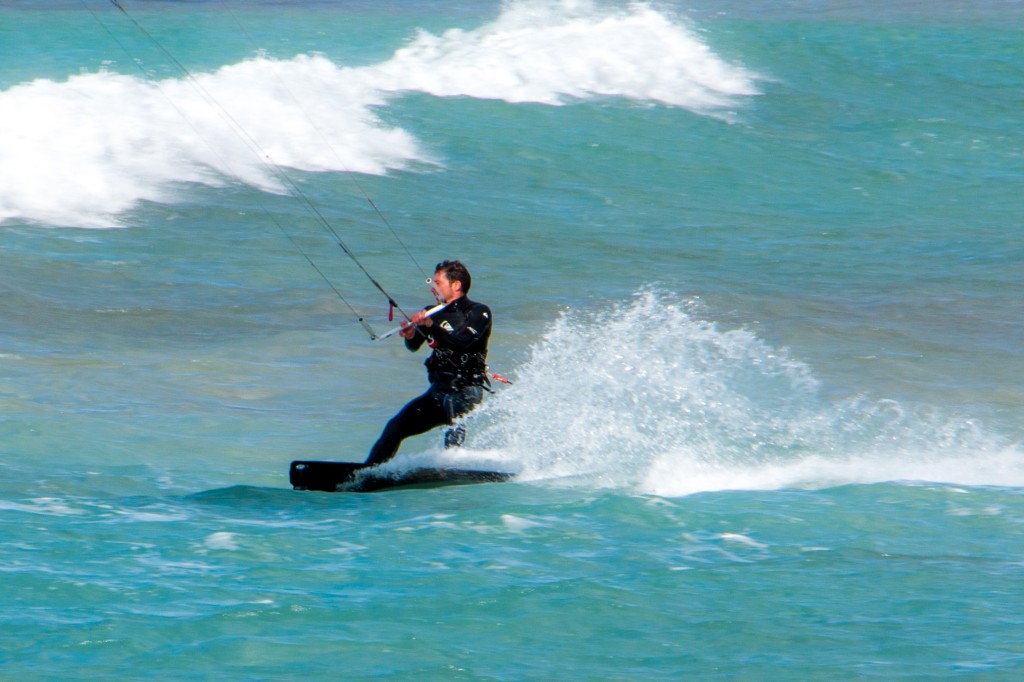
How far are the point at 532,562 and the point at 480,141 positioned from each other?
52.7 ft

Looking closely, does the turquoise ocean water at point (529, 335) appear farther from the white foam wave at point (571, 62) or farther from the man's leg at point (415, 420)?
the man's leg at point (415, 420)

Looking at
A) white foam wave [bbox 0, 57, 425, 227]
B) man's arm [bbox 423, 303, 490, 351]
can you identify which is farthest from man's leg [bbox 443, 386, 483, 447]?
white foam wave [bbox 0, 57, 425, 227]

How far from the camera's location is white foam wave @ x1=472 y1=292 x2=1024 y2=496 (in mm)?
8167

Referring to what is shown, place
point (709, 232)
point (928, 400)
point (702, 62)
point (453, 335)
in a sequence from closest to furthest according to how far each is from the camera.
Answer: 1. point (453, 335)
2. point (928, 400)
3. point (709, 232)
4. point (702, 62)

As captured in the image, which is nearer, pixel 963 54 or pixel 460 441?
pixel 460 441

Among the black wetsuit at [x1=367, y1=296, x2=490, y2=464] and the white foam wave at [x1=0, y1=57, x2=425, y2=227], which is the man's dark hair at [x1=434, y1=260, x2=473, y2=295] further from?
the white foam wave at [x1=0, y1=57, x2=425, y2=227]

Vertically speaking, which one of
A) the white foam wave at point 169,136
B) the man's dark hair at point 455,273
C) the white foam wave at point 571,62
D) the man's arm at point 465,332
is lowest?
the man's arm at point 465,332

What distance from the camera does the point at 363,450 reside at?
9.58m

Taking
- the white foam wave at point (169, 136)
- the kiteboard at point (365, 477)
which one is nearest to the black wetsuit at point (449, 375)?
the kiteboard at point (365, 477)

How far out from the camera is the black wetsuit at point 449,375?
7938mm

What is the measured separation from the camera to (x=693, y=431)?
29.9ft

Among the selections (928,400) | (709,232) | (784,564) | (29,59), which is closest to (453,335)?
(784,564)

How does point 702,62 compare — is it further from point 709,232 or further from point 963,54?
point 709,232

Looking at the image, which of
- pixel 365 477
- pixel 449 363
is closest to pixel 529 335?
pixel 449 363
